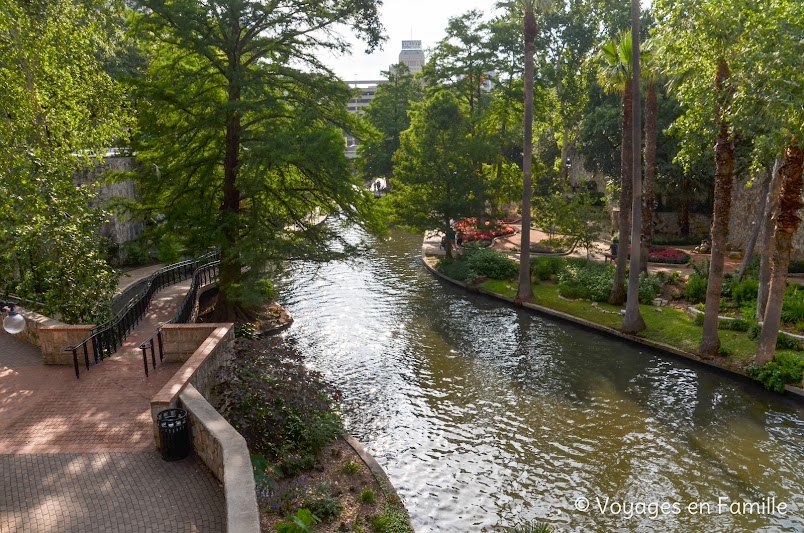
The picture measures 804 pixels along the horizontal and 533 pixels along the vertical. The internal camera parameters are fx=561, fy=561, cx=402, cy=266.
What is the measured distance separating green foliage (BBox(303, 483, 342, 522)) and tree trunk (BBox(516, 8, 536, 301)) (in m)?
18.7

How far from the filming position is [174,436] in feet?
32.1

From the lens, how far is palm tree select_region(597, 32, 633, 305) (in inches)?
916

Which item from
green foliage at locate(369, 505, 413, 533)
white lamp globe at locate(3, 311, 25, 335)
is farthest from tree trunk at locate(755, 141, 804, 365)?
white lamp globe at locate(3, 311, 25, 335)

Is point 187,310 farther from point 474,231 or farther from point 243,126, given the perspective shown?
point 474,231

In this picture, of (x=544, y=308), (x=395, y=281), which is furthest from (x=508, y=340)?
(x=395, y=281)

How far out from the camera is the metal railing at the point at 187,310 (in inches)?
553

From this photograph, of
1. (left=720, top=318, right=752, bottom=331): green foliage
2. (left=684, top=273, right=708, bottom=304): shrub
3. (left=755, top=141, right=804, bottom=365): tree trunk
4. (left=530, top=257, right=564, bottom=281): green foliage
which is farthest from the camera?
(left=530, top=257, right=564, bottom=281): green foliage

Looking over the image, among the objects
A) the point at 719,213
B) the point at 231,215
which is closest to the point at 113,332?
the point at 231,215

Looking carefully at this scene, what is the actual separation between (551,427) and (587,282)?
44.1 ft

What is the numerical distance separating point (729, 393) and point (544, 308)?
9885 mm

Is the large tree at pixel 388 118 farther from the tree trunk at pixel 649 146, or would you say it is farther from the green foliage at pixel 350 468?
the green foliage at pixel 350 468

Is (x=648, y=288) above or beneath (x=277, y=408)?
above

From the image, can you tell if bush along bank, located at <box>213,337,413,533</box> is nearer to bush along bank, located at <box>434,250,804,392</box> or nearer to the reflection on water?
the reflection on water

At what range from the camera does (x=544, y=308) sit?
2638 centimetres
